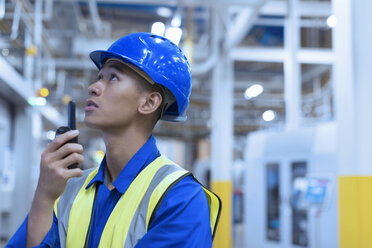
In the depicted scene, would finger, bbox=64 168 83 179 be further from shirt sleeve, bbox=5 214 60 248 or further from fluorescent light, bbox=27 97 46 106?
fluorescent light, bbox=27 97 46 106

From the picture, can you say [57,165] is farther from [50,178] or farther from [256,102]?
[256,102]

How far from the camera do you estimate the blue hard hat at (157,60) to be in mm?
1477

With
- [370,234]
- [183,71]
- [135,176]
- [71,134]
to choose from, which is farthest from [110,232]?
[370,234]

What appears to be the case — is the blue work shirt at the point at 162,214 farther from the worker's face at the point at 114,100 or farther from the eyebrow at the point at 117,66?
the eyebrow at the point at 117,66

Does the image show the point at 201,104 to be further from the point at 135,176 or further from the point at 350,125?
the point at 135,176

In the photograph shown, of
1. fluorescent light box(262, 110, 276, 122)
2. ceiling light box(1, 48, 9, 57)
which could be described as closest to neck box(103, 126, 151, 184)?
ceiling light box(1, 48, 9, 57)

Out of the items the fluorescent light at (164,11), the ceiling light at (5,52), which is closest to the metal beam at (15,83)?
the ceiling light at (5,52)

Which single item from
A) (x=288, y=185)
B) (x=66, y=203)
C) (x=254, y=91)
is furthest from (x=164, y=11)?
(x=66, y=203)

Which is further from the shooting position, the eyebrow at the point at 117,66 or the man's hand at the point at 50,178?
the eyebrow at the point at 117,66

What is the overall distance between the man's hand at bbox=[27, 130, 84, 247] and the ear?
25 centimetres

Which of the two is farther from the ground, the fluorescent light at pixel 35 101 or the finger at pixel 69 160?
the fluorescent light at pixel 35 101

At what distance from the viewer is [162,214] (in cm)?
125

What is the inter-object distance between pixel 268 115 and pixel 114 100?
13.3m

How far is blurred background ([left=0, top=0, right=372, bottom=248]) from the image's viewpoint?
4.18m
